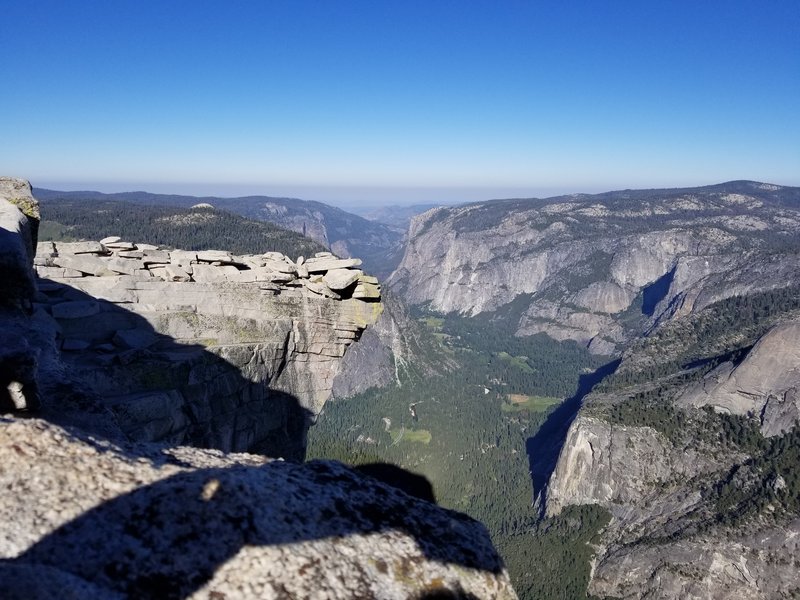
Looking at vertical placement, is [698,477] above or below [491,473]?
above

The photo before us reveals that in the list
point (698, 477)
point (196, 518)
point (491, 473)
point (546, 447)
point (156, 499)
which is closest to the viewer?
point (196, 518)

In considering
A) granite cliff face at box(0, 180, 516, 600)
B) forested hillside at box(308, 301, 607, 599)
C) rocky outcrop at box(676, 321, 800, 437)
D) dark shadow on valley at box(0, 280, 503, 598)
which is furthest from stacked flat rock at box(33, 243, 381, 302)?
rocky outcrop at box(676, 321, 800, 437)

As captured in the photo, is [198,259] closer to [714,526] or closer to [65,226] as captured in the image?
[714,526]

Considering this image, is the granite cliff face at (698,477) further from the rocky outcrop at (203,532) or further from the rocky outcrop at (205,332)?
the rocky outcrop at (203,532)

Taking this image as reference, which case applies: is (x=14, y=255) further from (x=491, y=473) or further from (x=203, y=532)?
(x=491, y=473)

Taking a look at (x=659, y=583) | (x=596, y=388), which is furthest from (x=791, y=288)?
(x=659, y=583)

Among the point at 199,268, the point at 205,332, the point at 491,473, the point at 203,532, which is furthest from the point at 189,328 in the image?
the point at 491,473
